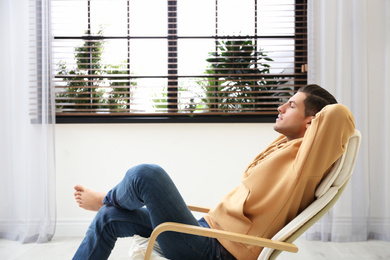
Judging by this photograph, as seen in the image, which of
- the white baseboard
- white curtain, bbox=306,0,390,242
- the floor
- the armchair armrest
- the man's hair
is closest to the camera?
the armchair armrest

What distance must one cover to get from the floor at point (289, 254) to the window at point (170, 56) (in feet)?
3.17

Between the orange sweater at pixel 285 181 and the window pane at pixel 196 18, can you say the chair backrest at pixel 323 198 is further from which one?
the window pane at pixel 196 18

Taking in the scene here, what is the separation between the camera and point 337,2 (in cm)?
311

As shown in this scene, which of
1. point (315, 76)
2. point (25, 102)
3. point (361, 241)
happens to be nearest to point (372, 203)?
point (361, 241)

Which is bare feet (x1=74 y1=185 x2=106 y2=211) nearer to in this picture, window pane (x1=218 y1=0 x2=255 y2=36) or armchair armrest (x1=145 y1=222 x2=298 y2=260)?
armchair armrest (x1=145 y1=222 x2=298 y2=260)

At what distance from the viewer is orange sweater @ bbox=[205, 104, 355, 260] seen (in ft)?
4.62

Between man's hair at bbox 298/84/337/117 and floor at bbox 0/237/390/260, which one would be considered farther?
floor at bbox 0/237/390/260

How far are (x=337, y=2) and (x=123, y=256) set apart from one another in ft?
7.74

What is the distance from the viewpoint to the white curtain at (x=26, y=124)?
3.08 m

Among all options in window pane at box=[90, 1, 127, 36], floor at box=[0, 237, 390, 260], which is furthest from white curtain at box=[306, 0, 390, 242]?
window pane at box=[90, 1, 127, 36]

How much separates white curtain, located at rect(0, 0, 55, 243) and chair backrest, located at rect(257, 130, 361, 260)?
2.14 m

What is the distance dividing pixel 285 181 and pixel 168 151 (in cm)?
187

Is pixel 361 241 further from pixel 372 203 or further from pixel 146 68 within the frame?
pixel 146 68

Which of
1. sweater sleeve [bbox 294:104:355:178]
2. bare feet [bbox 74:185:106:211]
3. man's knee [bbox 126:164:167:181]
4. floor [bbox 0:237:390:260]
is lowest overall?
floor [bbox 0:237:390:260]
